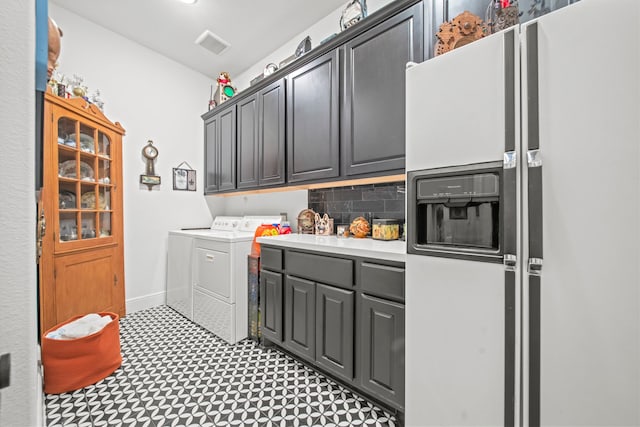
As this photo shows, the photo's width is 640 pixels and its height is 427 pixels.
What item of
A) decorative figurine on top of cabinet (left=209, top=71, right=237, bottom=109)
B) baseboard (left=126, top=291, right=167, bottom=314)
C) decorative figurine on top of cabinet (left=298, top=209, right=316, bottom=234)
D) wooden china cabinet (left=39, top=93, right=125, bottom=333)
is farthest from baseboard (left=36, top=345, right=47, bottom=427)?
decorative figurine on top of cabinet (left=209, top=71, right=237, bottom=109)

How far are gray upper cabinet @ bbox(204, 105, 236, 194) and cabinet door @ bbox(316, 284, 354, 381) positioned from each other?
6.22ft

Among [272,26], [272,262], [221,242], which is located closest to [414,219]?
[272,262]

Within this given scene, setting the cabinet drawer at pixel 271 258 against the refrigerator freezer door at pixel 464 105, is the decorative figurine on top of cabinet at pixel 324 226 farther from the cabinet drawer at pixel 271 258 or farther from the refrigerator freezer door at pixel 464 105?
the refrigerator freezer door at pixel 464 105

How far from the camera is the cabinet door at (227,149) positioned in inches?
120

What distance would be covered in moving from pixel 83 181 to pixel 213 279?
4.75ft

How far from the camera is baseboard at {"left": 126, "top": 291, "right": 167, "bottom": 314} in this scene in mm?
2943

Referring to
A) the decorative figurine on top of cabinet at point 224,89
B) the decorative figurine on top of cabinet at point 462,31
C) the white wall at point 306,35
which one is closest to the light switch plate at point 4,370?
the decorative figurine on top of cabinet at point 462,31

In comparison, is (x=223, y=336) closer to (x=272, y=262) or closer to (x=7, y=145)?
(x=272, y=262)

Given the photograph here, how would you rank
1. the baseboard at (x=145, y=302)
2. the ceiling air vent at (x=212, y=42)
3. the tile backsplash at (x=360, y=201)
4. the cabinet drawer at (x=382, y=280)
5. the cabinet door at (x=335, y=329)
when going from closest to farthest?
the cabinet drawer at (x=382, y=280) < the cabinet door at (x=335, y=329) < the tile backsplash at (x=360, y=201) < the ceiling air vent at (x=212, y=42) < the baseboard at (x=145, y=302)

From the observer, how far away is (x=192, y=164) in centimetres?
350

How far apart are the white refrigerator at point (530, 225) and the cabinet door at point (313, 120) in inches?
35.2

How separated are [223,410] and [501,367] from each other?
144 cm

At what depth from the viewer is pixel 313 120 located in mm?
2170

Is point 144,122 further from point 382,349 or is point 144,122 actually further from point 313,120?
point 382,349
